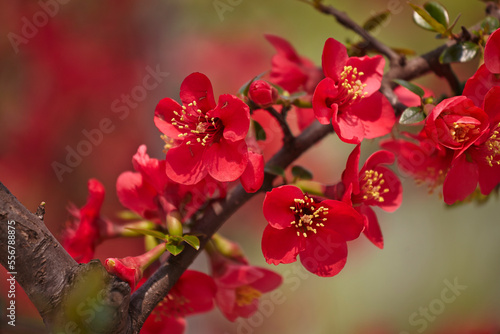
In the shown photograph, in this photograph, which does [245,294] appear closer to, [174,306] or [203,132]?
[174,306]

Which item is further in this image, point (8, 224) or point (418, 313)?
point (418, 313)

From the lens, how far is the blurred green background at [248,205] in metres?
1.29

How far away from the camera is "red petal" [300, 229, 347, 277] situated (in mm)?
432

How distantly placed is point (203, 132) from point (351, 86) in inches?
6.1

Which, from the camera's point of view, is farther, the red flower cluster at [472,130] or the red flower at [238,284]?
the red flower at [238,284]

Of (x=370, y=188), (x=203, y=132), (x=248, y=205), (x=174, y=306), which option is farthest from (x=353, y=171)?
Result: (x=248, y=205)

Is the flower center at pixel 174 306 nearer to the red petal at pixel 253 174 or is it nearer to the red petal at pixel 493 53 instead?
the red petal at pixel 253 174

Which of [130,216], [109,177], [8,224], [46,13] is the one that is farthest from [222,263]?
[46,13]

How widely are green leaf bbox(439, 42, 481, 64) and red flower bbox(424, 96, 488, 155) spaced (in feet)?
0.29

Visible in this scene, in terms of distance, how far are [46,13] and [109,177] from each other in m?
0.52

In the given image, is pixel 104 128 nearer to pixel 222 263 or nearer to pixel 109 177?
pixel 109 177

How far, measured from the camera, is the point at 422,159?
0.53 meters

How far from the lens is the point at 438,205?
4.72ft

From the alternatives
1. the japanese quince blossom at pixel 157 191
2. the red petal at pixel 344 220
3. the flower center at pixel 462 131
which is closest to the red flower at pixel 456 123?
the flower center at pixel 462 131
